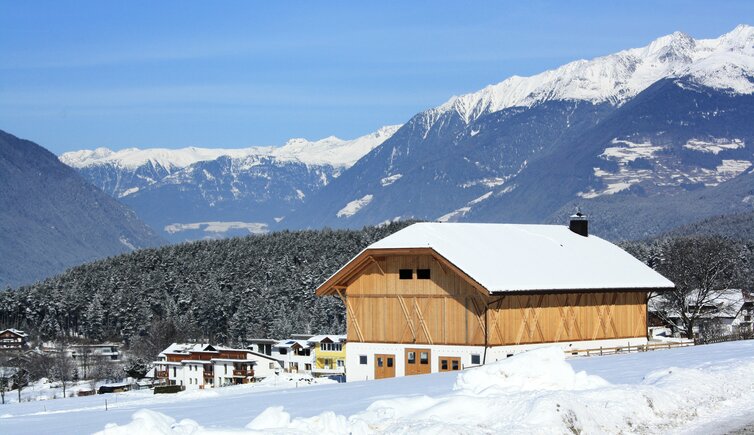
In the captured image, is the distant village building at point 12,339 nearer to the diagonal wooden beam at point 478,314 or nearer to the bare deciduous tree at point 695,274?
the bare deciduous tree at point 695,274

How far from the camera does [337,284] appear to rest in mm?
56906

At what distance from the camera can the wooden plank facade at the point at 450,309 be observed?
5172 cm

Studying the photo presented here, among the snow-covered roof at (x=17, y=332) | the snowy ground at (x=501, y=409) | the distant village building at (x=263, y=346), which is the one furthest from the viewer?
the snow-covered roof at (x=17, y=332)

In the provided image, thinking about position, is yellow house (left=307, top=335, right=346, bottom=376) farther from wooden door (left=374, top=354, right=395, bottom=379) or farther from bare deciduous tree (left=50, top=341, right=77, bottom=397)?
wooden door (left=374, top=354, right=395, bottom=379)

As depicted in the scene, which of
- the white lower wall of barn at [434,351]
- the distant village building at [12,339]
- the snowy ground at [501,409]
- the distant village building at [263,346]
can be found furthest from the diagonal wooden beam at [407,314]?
the distant village building at [12,339]

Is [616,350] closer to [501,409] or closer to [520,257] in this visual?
[520,257]

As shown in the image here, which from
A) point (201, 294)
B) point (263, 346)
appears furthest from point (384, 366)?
point (201, 294)

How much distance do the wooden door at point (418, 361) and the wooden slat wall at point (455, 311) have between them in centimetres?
50

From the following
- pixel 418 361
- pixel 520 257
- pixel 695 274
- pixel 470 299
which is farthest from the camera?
pixel 695 274

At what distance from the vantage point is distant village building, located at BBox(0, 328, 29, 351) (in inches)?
6058

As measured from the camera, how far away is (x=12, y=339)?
512 ft

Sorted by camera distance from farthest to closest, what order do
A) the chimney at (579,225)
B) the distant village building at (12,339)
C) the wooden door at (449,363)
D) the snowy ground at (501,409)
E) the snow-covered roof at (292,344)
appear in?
1. the distant village building at (12,339)
2. the snow-covered roof at (292,344)
3. the chimney at (579,225)
4. the wooden door at (449,363)
5. the snowy ground at (501,409)

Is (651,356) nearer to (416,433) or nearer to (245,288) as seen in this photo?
(416,433)

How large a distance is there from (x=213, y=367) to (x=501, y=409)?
3976 inches
